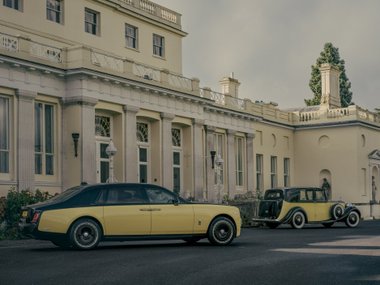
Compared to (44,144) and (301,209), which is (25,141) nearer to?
(44,144)

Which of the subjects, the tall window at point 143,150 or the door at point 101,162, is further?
the tall window at point 143,150

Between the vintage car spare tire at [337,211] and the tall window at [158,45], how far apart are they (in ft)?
45.5

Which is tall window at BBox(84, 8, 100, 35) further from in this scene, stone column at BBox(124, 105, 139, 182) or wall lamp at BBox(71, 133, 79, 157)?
wall lamp at BBox(71, 133, 79, 157)

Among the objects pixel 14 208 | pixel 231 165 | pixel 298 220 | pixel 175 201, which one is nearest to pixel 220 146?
pixel 231 165

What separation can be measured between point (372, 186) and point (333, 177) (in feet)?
13.4

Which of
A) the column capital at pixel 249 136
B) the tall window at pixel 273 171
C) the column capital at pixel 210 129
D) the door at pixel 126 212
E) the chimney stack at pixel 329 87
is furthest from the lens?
the chimney stack at pixel 329 87

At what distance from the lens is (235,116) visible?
42250 mm

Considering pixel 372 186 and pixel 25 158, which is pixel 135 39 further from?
pixel 372 186

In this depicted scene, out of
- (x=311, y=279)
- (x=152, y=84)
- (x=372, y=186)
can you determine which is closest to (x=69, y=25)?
(x=152, y=84)

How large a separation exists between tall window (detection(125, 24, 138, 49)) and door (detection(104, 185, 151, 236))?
2006 centimetres

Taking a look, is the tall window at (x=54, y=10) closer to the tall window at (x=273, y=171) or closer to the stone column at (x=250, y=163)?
the stone column at (x=250, y=163)

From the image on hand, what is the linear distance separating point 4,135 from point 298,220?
11911 millimetres

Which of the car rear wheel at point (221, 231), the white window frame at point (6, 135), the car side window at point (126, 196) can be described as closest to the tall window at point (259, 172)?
the white window frame at point (6, 135)

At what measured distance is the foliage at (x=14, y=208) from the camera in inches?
869
